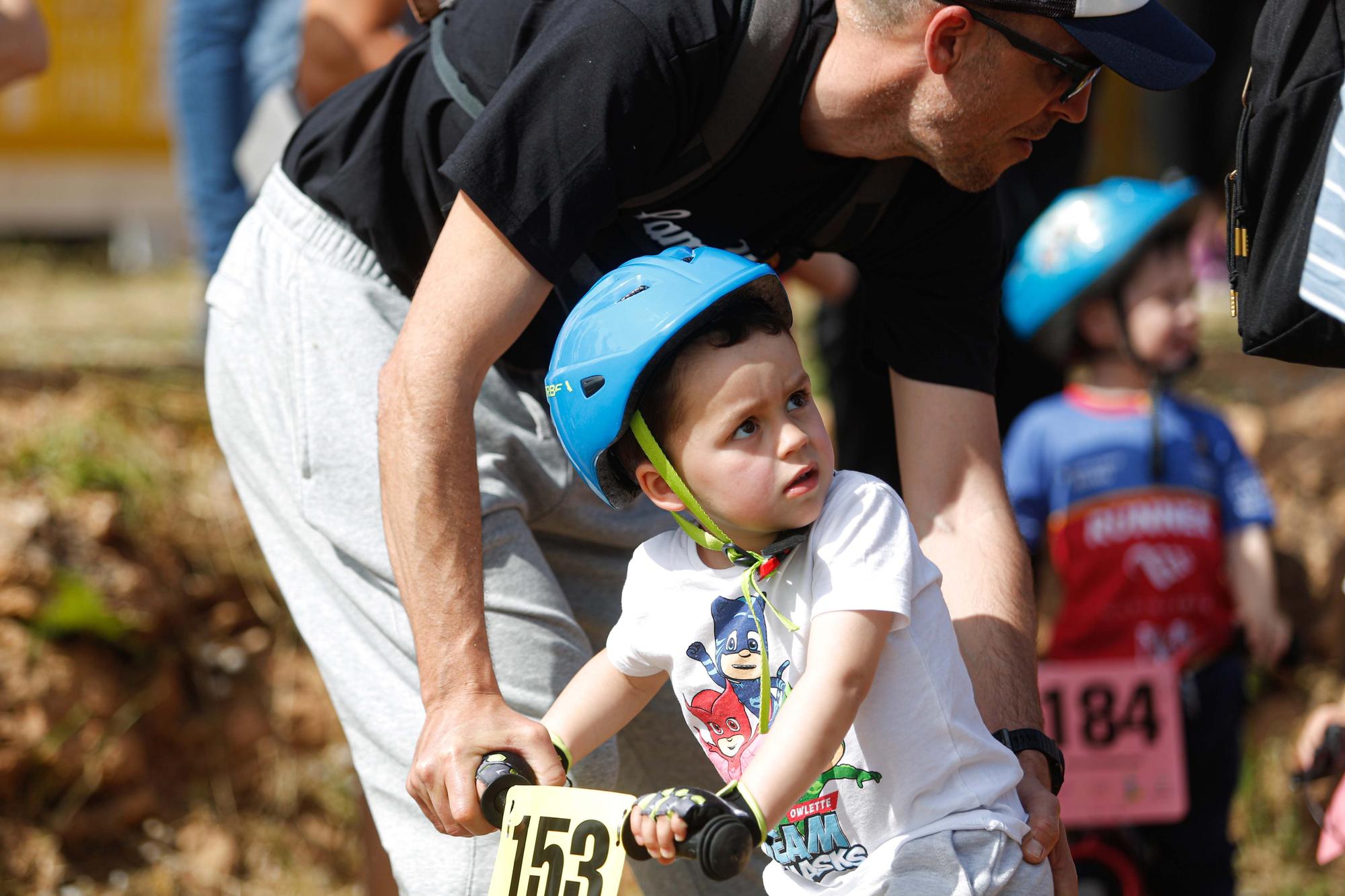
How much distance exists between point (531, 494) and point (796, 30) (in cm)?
85

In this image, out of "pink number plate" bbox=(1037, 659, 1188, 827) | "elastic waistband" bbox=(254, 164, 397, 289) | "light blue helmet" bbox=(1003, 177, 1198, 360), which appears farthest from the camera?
"light blue helmet" bbox=(1003, 177, 1198, 360)

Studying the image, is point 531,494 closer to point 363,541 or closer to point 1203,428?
point 363,541

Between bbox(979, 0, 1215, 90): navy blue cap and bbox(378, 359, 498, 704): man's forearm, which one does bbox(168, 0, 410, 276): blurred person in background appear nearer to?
bbox(378, 359, 498, 704): man's forearm

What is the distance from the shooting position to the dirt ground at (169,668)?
3.94m

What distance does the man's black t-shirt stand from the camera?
6.39 ft

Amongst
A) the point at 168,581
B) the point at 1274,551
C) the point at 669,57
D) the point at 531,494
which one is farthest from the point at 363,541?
the point at 1274,551

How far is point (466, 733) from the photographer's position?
1.88 m

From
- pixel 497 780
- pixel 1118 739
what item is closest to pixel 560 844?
pixel 497 780

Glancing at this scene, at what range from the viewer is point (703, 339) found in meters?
1.85

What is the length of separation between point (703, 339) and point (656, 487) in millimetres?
216

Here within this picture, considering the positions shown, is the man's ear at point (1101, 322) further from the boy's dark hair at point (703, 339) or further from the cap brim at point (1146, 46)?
the boy's dark hair at point (703, 339)

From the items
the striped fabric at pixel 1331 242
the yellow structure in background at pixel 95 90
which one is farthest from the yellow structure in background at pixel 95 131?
the striped fabric at pixel 1331 242

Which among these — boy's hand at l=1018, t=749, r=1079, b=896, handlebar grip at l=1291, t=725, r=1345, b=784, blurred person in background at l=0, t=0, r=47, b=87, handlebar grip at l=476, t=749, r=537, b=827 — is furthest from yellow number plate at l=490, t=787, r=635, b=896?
blurred person in background at l=0, t=0, r=47, b=87

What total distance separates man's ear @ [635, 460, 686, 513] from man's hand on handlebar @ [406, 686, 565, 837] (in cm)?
33
